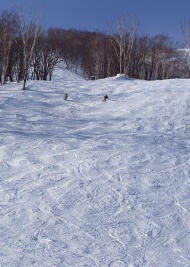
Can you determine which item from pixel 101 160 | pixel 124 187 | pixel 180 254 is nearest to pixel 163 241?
pixel 180 254

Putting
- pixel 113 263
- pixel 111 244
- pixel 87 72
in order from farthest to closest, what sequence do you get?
pixel 87 72 < pixel 111 244 < pixel 113 263

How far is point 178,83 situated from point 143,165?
13.8 meters

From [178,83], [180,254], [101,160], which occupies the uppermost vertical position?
[178,83]

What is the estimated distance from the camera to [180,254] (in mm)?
6160

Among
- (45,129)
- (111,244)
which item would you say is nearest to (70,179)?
(111,244)

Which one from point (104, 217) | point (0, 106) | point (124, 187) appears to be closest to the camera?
point (104, 217)

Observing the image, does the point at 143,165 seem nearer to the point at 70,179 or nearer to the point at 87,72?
the point at 70,179

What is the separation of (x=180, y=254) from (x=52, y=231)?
2813mm

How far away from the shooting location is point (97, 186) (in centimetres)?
878

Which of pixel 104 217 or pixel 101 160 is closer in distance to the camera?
pixel 104 217

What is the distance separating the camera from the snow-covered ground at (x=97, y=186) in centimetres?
620

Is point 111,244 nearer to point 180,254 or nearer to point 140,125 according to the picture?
point 180,254

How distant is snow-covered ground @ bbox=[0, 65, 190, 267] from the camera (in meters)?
6.20

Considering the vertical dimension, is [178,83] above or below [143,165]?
above
